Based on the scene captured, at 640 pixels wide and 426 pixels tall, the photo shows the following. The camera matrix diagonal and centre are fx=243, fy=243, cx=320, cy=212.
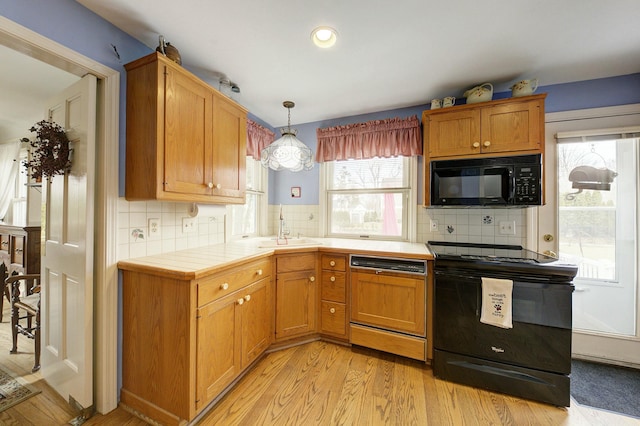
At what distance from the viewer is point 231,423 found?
1406 millimetres

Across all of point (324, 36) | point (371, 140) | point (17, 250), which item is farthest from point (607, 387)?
point (17, 250)

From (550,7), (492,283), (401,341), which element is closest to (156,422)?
(401,341)

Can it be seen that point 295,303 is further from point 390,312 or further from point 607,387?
point 607,387

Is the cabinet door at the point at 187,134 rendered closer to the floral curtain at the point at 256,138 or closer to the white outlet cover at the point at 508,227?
→ the floral curtain at the point at 256,138

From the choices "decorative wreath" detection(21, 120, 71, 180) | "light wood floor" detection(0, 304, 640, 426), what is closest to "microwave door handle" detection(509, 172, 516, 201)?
"light wood floor" detection(0, 304, 640, 426)

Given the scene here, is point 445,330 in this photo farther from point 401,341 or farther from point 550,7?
point 550,7

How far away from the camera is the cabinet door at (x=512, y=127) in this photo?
6.35 feet

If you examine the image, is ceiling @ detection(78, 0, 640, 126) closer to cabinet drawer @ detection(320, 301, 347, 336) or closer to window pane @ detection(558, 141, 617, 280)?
window pane @ detection(558, 141, 617, 280)

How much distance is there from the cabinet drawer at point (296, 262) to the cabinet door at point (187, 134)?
83cm

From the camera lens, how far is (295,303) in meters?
2.18

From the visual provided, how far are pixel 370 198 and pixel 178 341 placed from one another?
2.21 m

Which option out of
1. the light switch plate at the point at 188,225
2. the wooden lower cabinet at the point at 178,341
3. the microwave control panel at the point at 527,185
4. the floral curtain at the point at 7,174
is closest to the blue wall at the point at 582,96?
the microwave control panel at the point at 527,185

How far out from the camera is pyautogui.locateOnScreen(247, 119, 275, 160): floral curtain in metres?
2.61

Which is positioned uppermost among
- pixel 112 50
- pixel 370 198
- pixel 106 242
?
pixel 112 50
